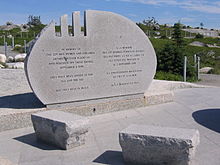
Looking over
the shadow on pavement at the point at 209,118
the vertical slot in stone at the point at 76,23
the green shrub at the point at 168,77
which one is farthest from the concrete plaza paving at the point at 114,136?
the green shrub at the point at 168,77

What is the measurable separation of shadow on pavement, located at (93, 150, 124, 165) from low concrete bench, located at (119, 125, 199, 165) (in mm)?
146

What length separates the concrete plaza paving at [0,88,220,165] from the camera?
4.21 m

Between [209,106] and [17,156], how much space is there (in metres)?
5.12

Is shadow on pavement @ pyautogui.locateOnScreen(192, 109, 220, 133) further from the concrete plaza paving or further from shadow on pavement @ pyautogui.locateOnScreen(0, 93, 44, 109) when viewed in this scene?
shadow on pavement @ pyautogui.locateOnScreen(0, 93, 44, 109)

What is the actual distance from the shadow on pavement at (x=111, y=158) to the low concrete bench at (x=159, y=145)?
5.8 inches

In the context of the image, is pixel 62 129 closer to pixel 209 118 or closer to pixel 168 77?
pixel 209 118

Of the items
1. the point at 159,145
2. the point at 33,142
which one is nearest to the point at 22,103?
the point at 33,142

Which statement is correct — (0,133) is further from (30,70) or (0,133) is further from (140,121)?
(140,121)

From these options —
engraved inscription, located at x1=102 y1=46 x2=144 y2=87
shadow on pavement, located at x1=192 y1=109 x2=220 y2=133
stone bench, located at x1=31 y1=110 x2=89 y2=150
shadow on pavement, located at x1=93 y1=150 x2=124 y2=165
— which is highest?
engraved inscription, located at x1=102 y1=46 x2=144 y2=87

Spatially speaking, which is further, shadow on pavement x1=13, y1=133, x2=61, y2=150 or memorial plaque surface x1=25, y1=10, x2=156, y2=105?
memorial plaque surface x1=25, y1=10, x2=156, y2=105

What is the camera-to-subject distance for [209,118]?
A: 619 cm

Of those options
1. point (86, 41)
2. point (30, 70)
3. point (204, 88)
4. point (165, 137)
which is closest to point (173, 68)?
point (204, 88)

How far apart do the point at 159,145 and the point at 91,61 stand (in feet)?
11.2

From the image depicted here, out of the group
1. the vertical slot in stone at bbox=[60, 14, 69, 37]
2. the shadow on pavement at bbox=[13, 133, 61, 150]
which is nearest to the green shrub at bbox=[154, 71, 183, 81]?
the vertical slot in stone at bbox=[60, 14, 69, 37]
